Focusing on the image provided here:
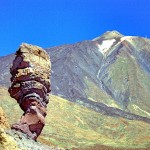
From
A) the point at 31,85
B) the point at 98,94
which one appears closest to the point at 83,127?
the point at 98,94

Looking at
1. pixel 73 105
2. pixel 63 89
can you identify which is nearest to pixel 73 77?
pixel 63 89

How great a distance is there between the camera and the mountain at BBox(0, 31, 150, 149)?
71938 millimetres

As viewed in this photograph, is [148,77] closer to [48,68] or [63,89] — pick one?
[63,89]

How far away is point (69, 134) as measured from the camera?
230 feet

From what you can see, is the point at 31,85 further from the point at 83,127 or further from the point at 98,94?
the point at 98,94

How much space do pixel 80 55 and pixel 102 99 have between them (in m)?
36.5

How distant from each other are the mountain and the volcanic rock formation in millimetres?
33257

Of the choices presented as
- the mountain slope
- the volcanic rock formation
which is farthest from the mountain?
the volcanic rock formation

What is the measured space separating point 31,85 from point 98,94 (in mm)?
113025

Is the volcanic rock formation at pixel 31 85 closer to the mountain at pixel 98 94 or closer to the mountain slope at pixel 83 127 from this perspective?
the mountain at pixel 98 94

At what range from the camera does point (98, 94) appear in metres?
133

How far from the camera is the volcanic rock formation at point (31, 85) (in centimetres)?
1947

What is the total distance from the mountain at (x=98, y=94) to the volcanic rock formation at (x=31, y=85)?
33.3 meters

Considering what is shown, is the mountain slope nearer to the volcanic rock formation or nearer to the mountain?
the mountain
